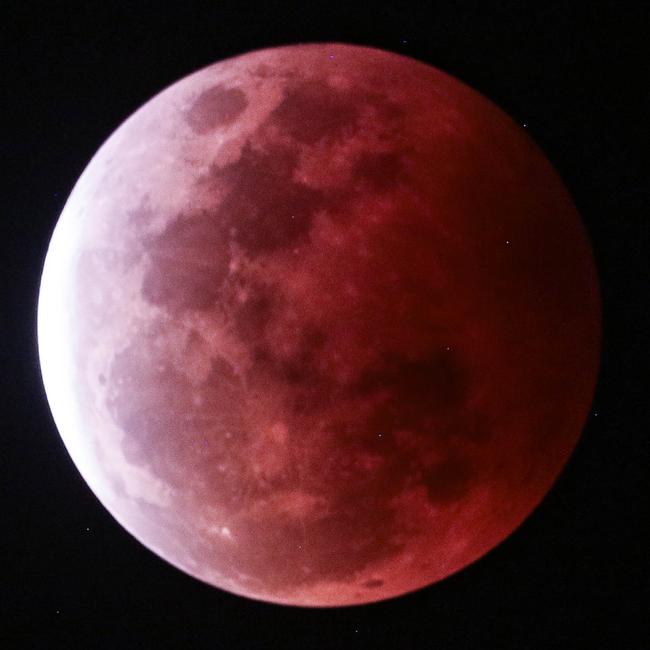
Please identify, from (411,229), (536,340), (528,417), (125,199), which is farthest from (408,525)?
Result: (125,199)

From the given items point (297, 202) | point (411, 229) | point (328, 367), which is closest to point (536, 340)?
point (411, 229)

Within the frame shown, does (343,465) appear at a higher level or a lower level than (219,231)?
lower

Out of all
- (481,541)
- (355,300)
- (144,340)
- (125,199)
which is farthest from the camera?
(481,541)

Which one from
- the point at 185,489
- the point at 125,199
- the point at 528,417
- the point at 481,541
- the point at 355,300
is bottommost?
the point at 481,541

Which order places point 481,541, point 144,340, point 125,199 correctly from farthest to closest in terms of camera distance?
point 481,541 < point 125,199 < point 144,340

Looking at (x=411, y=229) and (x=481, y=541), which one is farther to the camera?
(x=481, y=541)

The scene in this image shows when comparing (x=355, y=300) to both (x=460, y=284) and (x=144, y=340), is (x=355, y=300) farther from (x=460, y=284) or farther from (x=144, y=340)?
(x=144, y=340)

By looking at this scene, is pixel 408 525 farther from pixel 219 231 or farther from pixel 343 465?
pixel 219 231
